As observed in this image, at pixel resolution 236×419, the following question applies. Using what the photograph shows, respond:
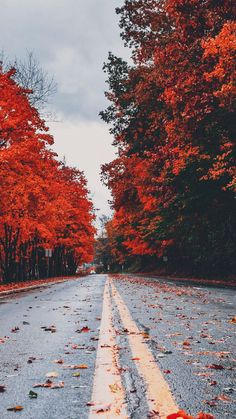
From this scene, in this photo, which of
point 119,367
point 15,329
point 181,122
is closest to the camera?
point 119,367

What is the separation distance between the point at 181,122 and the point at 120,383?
667 inches

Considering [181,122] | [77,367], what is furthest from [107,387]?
[181,122]

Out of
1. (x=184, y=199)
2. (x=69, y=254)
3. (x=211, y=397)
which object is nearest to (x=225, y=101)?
(x=184, y=199)

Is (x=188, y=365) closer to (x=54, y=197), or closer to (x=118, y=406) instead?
(x=118, y=406)

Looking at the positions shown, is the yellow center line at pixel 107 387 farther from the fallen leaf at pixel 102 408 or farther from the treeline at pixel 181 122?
the treeline at pixel 181 122

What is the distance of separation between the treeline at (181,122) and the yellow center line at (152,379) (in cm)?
1148

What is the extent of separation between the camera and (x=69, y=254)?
70.7 meters

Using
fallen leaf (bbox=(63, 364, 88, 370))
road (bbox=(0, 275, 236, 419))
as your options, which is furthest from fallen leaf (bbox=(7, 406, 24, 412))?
fallen leaf (bbox=(63, 364, 88, 370))

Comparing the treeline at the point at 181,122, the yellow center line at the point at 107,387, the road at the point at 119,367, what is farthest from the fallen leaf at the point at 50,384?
the treeline at the point at 181,122

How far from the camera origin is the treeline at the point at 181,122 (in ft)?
54.5

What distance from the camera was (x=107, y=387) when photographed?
10.6 feet

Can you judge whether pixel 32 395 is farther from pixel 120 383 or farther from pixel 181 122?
pixel 181 122

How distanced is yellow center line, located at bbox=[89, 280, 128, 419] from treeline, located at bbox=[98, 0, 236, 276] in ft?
39.0

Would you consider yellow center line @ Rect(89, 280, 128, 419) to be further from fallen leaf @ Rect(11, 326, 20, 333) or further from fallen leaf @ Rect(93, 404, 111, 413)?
fallen leaf @ Rect(11, 326, 20, 333)
